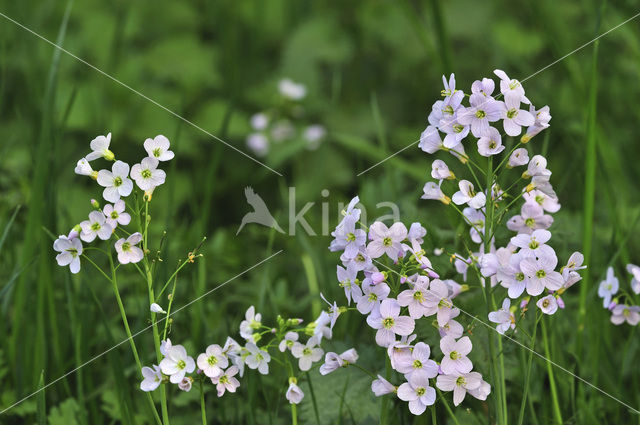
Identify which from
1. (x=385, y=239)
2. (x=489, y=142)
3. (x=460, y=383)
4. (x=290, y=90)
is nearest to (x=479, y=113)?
(x=489, y=142)

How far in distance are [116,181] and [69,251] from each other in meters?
0.17

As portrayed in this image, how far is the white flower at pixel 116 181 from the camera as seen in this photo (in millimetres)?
1406

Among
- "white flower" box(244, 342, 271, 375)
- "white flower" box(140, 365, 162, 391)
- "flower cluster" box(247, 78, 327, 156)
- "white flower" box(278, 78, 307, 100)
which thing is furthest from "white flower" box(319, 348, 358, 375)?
"white flower" box(278, 78, 307, 100)

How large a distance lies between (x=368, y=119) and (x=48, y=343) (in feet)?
8.63

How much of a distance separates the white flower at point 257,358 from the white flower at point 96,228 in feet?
1.22

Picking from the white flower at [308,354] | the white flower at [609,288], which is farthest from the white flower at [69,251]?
the white flower at [609,288]

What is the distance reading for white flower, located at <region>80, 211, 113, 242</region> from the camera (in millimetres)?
1410

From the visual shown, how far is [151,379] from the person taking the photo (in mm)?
1412

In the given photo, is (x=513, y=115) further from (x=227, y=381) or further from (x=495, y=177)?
(x=227, y=381)

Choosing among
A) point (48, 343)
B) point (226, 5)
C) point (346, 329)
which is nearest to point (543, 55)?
point (226, 5)

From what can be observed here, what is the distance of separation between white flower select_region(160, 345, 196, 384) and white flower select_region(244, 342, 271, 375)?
0.49ft

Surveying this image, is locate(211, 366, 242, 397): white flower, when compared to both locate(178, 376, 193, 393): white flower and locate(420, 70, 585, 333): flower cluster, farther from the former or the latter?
locate(420, 70, 585, 333): flower cluster

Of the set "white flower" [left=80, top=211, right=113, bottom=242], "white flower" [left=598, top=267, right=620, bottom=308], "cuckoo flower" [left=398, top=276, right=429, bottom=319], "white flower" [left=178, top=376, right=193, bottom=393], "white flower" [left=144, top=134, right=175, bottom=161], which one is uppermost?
"white flower" [left=144, top=134, right=175, bottom=161]

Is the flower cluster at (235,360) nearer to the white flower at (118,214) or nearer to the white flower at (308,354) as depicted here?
the white flower at (308,354)
